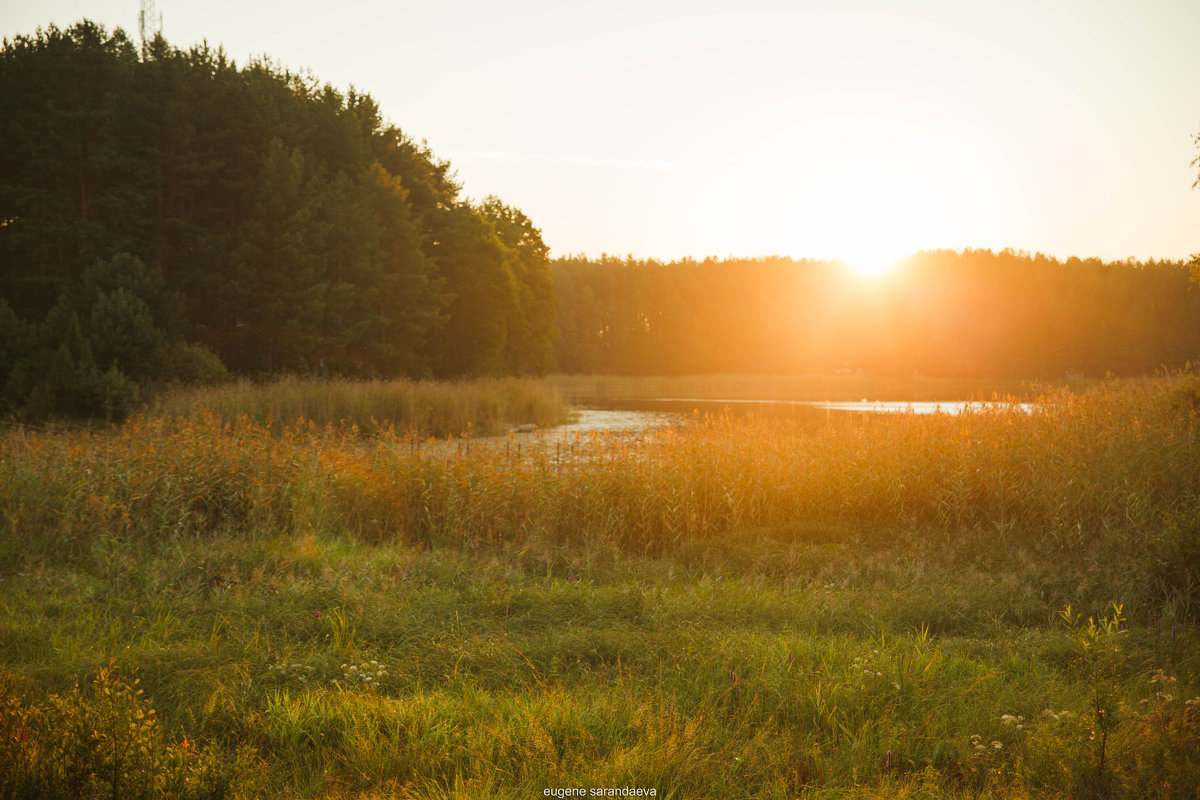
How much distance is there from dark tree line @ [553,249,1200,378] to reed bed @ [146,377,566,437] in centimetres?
5114

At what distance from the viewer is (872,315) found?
82.8 m

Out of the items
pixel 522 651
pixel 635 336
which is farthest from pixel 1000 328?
pixel 522 651

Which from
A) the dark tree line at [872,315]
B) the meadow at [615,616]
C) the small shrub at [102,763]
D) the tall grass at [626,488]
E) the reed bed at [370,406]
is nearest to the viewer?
the small shrub at [102,763]

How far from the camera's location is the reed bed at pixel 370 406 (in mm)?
17016

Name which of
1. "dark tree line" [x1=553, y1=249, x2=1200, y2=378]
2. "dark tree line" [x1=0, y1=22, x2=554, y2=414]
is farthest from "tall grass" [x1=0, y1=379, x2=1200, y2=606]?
"dark tree line" [x1=553, y1=249, x2=1200, y2=378]

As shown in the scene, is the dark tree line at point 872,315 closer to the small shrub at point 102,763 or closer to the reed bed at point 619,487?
the reed bed at point 619,487

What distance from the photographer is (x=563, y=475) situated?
8781 mm

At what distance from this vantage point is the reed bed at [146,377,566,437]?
17.0 metres

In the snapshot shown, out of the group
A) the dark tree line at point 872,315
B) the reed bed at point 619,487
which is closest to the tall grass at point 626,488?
the reed bed at point 619,487

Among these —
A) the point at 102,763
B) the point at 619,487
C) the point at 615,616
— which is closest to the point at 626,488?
the point at 619,487

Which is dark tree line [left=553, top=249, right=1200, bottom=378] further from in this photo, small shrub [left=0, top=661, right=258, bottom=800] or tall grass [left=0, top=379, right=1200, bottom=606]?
small shrub [left=0, top=661, right=258, bottom=800]

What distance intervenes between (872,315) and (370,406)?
242ft

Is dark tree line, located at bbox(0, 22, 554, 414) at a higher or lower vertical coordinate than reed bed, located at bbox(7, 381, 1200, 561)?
higher

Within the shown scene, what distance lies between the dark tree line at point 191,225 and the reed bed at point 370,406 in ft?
7.56
